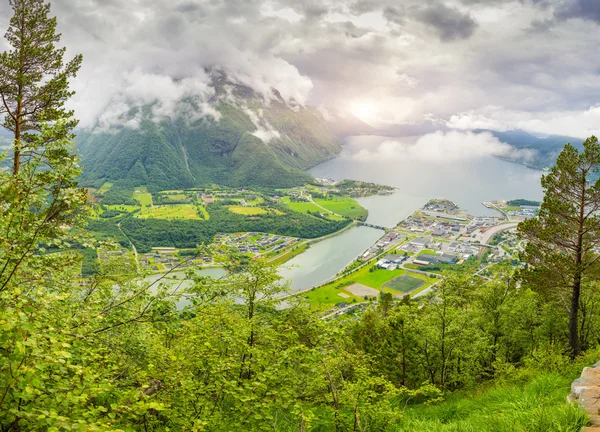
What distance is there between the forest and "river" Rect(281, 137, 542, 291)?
226 inches

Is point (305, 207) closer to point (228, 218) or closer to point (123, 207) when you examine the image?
point (228, 218)

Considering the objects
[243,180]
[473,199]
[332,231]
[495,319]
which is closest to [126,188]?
[243,180]

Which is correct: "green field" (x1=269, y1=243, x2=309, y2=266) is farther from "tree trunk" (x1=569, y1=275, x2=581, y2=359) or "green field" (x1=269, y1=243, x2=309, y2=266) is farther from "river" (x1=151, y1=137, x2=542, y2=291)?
"tree trunk" (x1=569, y1=275, x2=581, y2=359)

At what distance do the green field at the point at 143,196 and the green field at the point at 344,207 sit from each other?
53.9 meters

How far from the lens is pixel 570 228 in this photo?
1063 centimetres

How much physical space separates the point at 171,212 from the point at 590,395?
9624cm

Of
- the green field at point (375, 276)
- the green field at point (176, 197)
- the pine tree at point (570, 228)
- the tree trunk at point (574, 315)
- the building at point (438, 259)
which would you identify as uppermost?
the green field at point (176, 197)

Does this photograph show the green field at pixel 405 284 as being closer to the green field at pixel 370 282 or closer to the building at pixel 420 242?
the green field at pixel 370 282

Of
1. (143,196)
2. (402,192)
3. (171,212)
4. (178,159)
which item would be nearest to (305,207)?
(171,212)

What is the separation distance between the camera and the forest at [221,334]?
3.28m

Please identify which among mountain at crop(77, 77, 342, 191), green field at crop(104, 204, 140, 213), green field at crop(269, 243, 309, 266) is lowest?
green field at crop(269, 243, 309, 266)

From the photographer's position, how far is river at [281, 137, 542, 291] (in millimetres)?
59125

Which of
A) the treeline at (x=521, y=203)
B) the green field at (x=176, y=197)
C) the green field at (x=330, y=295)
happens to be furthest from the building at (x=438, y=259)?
the green field at (x=176, y=197)

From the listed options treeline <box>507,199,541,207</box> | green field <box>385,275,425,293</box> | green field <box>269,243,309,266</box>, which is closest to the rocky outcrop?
green field <box>385,275,425,293</box>
